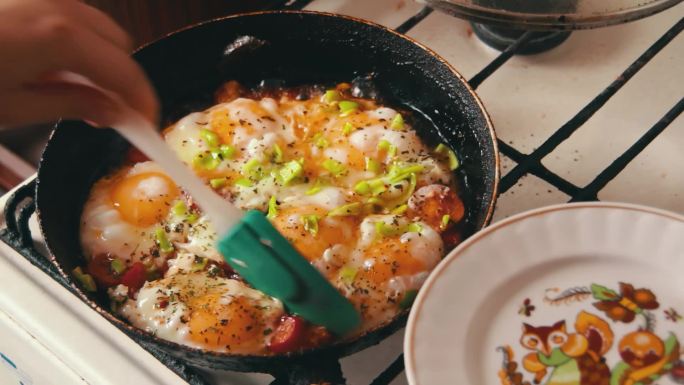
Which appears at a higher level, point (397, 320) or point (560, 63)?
point (560, 63)

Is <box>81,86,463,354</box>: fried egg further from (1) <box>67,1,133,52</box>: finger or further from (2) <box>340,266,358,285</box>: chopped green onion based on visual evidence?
(1) <box>67,1,133,52</box>: finger

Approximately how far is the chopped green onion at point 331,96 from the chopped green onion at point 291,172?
168 mm

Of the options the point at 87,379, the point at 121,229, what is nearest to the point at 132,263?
the point at 121,229

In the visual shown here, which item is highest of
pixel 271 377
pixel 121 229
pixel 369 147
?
pixel 369 147

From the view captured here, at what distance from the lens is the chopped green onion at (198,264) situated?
3.70 ft

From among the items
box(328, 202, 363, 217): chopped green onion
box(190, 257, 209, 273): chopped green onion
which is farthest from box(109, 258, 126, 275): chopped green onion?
box(328, 202, 363, 217): chopped green onion

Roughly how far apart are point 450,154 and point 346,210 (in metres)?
0.23

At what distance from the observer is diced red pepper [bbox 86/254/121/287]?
1.12 meters

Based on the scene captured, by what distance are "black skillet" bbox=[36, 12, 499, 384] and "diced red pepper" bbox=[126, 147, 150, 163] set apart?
0.6 inches

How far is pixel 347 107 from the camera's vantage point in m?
1.31

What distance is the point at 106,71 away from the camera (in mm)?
705

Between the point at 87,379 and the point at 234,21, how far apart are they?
67cm

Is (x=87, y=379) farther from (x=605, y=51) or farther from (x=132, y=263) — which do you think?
(x=605, y=51)

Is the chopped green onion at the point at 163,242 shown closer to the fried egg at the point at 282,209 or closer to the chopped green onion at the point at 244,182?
the fried egg at the point at 282,209
